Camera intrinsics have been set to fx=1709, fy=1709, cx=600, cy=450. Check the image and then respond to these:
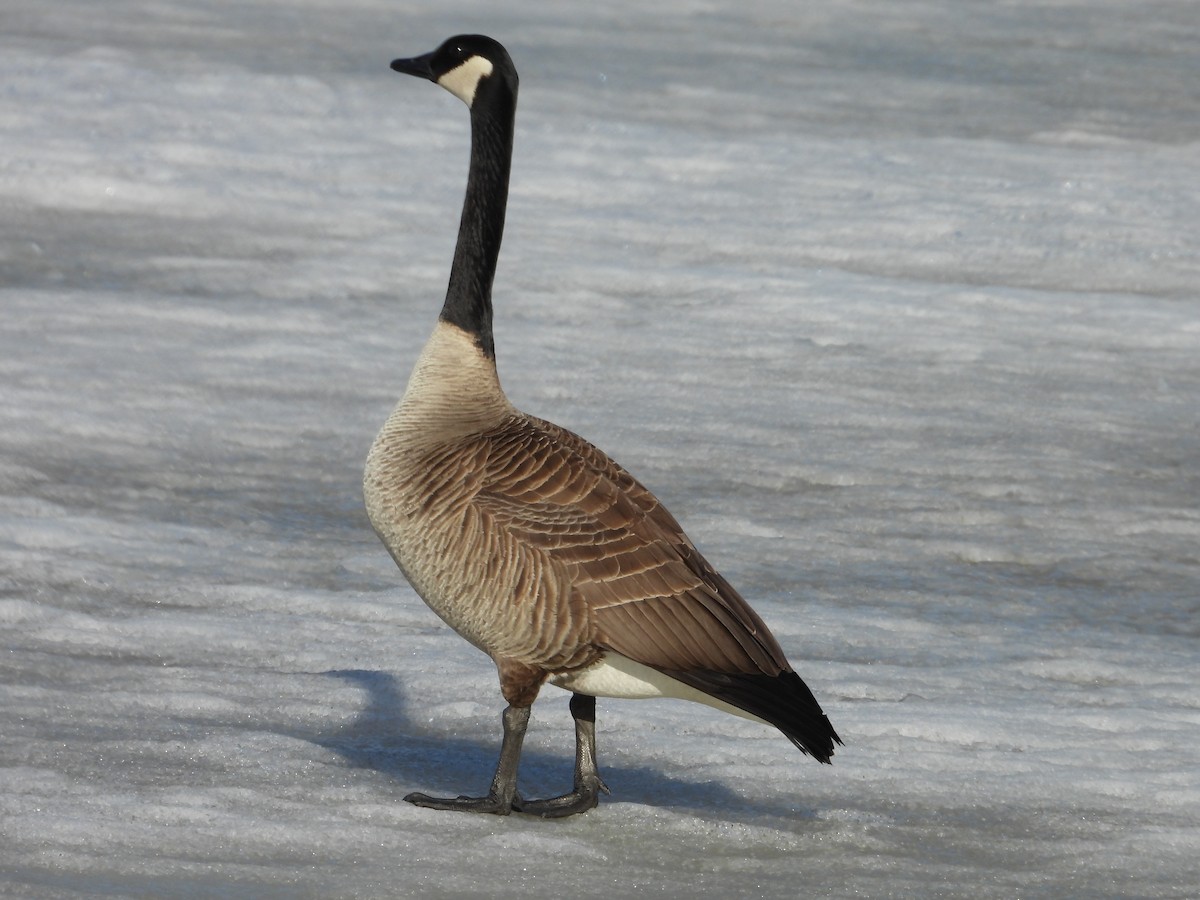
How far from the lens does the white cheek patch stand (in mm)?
4539

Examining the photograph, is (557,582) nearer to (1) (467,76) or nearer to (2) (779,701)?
(2) (779,701)

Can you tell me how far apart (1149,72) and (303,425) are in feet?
34.2

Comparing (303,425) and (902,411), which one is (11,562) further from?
(902,411)

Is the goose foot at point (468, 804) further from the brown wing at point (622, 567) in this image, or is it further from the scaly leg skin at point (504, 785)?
the brown wing at point (622, 567)

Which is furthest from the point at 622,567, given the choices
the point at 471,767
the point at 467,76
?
the point at 467,76

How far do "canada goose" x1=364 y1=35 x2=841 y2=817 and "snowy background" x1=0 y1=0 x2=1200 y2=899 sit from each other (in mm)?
341

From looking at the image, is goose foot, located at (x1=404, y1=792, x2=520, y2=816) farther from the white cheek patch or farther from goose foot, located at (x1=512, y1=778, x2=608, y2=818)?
the white cheek patch

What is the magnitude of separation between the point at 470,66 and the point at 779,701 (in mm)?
1909

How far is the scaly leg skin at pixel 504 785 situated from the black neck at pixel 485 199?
0.97 metres

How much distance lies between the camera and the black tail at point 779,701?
3730 millimetres

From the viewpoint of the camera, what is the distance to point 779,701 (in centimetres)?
379

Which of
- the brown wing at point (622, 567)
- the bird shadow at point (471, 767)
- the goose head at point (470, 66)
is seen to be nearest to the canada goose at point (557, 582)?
the brown wing at point (622, 567)

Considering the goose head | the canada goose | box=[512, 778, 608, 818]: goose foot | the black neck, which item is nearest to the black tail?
the canada goose

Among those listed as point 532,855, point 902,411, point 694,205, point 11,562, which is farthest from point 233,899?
point 694,205
